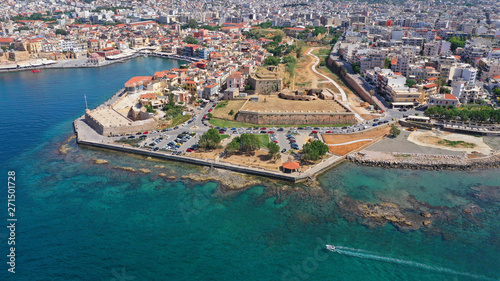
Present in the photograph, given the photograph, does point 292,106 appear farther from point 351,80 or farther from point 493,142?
point 493,142

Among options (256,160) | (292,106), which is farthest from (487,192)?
(292,106)

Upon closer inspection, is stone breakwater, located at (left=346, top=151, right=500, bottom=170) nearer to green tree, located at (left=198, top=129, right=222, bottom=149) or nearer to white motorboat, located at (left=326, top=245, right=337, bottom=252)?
green tree, located at (left=198, top=129, right=222, bottom=149)

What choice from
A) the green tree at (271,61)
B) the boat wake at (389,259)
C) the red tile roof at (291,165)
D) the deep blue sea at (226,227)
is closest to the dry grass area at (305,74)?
the green tree at (271,61)

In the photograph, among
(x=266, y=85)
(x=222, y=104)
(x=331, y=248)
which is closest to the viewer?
(x=331, y=248)

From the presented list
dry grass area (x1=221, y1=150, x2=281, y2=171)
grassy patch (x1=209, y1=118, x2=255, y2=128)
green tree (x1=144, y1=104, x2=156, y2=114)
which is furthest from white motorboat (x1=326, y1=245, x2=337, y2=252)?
green tree (x1=144, y1=104, x2=156, y2=114)

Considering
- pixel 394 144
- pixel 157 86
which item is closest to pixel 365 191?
pixel 394 144

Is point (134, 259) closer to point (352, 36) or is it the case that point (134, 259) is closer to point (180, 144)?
point (180, 144)

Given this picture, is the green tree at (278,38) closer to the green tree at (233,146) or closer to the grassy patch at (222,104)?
the grassy patch at (222,104)
